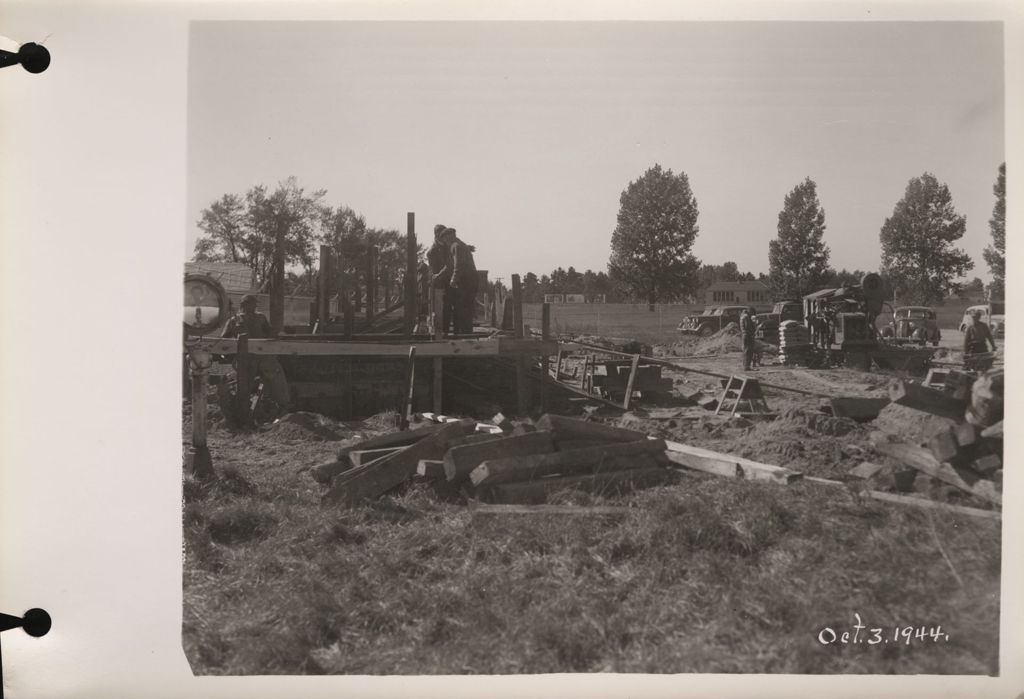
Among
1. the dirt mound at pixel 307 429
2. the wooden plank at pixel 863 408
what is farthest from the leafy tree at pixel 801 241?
the dirt mound at pixel 307 429

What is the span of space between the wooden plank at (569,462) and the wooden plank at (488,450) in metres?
0.03

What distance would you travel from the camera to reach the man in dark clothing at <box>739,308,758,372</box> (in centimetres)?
306

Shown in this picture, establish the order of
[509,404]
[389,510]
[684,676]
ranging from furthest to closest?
1. [509,404]
2. [389,510]
3. [684,676]

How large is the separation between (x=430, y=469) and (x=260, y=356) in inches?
49.8

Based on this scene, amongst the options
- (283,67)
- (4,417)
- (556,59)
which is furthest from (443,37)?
(4,417)

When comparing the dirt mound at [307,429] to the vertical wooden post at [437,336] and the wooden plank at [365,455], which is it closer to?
the wooden plank at [365,455]

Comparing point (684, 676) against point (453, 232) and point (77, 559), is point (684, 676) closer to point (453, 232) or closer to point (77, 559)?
point (453, 232)

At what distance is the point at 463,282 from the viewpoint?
3.26 meters

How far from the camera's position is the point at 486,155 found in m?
3.17

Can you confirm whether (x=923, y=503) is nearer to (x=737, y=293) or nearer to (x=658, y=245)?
(x=737, y=293)

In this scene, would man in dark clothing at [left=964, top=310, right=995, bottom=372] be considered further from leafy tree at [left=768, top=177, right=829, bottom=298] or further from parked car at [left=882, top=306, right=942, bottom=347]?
leafy tree at [left=768, top=177, right=829, bottom=298]

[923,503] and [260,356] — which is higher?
[260,356]

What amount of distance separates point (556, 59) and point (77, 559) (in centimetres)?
386

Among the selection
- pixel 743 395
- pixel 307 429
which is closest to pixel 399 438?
pixel 307 429
